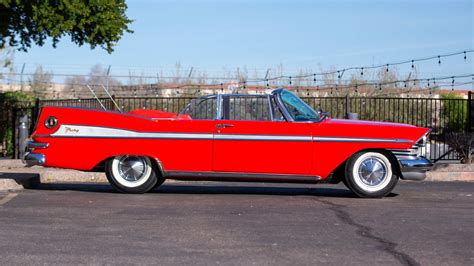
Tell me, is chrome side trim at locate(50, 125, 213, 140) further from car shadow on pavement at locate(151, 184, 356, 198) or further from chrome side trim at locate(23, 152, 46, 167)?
car shadow on pavement at locate(151, 184, 356, 198)

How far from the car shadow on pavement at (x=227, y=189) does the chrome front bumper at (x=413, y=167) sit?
52 centimetres

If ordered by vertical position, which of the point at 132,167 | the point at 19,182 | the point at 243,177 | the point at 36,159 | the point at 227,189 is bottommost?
the point at 227,189

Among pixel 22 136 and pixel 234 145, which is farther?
pixel 22 136

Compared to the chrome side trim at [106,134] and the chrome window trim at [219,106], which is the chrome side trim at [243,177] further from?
the chrome window trim at [219,106]

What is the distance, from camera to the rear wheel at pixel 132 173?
1162cm

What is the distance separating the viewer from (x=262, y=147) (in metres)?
11.4

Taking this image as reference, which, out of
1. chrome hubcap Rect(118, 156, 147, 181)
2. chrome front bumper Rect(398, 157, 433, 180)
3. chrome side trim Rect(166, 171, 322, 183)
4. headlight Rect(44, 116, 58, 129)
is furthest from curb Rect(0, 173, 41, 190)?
chrome front bumper Rect(398, 157, 433, 180)

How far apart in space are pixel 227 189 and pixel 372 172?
245 centimetres

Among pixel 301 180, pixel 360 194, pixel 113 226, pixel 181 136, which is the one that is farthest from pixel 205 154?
pixel 113 226

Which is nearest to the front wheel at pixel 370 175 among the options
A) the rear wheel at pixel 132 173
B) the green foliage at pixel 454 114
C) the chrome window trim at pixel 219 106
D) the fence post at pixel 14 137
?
the chrome window trim at pixel 219 106

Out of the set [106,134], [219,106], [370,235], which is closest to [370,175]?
[219,106]

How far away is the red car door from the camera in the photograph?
11.3 metres

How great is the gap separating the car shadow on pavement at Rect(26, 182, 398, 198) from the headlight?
45.3 inches

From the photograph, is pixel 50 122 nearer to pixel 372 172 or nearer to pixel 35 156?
pixel 35 156
